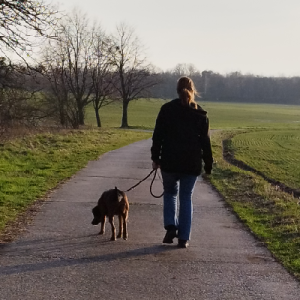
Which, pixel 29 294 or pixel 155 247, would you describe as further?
pixel 155 247

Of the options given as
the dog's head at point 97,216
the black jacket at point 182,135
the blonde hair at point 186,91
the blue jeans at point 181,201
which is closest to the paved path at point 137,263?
the dog's head at point 97,216

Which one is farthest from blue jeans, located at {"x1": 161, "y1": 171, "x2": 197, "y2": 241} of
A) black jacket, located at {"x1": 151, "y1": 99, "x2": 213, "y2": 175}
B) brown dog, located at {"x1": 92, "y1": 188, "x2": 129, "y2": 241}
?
brown dog, located at {"x1": 92, "y1": 188, "x2": 129, "y2": 241}

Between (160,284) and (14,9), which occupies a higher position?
A: (14,9)

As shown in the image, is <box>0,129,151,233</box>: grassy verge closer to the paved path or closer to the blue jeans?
the paved path

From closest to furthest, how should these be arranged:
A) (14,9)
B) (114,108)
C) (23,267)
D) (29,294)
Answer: (29,294), (23,267), (14,9), (114,108)

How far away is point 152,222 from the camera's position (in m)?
7.30

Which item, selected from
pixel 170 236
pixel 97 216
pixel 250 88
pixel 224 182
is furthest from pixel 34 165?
pixel 250 88

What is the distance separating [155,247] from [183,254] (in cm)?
43

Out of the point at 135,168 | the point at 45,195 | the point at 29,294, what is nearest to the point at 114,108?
the point at 135,168

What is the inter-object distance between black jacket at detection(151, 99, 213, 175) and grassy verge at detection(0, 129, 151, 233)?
8.64ft

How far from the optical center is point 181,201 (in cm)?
587

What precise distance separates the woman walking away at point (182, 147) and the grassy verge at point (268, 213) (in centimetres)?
130

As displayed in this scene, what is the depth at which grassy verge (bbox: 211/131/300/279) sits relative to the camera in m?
5.80

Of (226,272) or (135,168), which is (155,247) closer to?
(226,272)
